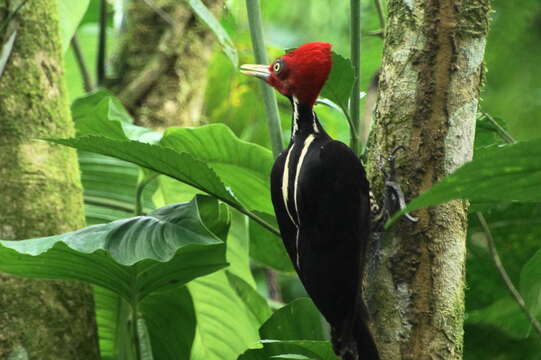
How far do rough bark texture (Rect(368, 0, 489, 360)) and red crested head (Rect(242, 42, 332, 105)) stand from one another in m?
0.21

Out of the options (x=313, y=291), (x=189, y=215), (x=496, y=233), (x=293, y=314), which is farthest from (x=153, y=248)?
(x=496, y=233)

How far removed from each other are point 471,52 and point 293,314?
0.75m

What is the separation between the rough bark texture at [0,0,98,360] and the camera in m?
1.91

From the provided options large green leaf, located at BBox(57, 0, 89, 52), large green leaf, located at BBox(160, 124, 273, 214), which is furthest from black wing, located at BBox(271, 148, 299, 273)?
large green leaf, located at BBox(57, 0, 89, 52)

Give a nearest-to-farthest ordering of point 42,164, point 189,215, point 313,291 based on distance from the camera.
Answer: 1. point 313,291
2. point 189,215
3. point 42,164

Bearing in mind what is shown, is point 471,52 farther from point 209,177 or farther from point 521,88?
point 209,177

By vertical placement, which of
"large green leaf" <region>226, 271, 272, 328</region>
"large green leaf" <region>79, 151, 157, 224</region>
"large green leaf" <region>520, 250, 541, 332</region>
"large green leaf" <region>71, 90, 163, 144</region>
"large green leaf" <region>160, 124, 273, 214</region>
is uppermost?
"large green leaf" <region>79, 151, 157, 224</region>

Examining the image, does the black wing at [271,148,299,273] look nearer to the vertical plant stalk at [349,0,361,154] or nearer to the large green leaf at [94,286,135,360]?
the vertical plant stalk at [349,0,361,154]

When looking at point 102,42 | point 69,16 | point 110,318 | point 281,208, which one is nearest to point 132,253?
point 281,208

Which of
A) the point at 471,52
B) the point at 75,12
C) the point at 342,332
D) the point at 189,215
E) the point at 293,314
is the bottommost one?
the point at 342,332

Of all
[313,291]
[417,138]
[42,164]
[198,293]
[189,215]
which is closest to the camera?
[417,138]

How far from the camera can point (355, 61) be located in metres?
1.73

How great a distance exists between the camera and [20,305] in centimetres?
191

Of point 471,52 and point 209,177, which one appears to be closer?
point 471,52
